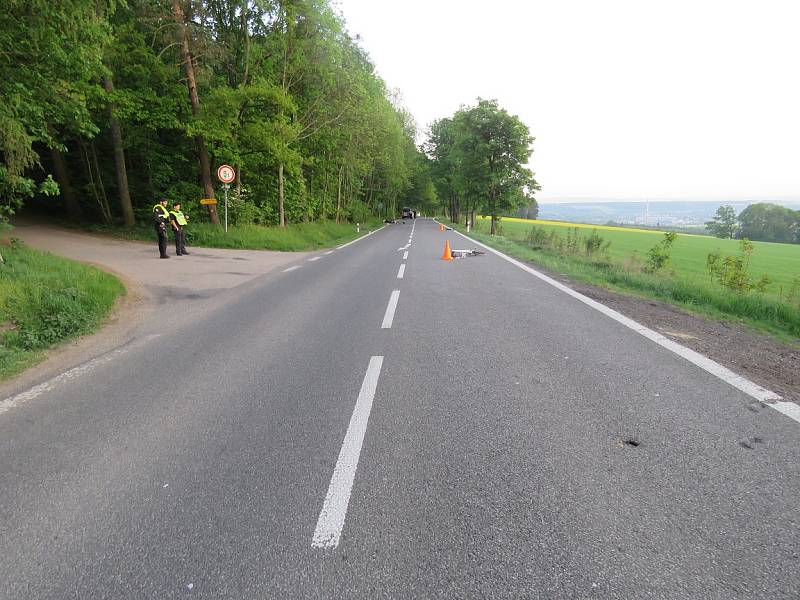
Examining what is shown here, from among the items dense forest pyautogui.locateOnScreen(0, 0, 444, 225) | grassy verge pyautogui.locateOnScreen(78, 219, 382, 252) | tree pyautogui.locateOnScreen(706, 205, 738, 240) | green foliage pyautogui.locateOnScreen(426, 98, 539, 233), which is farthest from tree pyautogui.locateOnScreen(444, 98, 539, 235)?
tree pyautogui.locateOnScreen(706, 205, 738, 240)

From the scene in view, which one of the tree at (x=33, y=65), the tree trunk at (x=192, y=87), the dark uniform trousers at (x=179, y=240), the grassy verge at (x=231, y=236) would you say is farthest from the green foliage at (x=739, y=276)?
the tree trunk at (x=192, y=87)

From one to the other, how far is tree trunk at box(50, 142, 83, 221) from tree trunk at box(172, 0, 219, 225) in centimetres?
753

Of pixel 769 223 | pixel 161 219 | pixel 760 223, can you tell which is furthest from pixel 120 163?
pixel 760 223

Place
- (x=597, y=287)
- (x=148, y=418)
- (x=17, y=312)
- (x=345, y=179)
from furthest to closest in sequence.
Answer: (x=345, y=179), (x=597, y=287), (x=17, y=312), (x=148, y=418)

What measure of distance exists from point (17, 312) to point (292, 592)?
6089 millimetres

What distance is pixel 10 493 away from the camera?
97.3 inches

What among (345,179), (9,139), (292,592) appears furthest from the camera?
(345,179)

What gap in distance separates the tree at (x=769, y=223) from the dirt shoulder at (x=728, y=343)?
94543 mm

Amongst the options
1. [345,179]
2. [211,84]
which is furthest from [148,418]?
[345,179]

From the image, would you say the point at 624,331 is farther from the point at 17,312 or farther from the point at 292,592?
the point at 17,312

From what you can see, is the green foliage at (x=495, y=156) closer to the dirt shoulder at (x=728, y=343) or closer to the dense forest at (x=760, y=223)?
the dirt shoulder at (x=728, y=343)

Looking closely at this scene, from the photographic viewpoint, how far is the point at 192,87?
54.5 feet

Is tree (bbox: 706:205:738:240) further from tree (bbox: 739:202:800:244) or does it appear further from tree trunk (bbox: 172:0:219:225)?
tree trunk (bbox: 172:0:219:225)

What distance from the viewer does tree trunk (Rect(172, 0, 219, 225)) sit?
1515 cm
